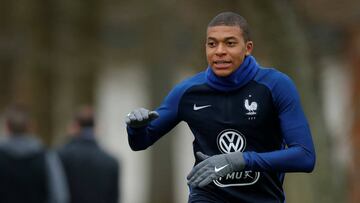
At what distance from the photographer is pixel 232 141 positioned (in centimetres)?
745

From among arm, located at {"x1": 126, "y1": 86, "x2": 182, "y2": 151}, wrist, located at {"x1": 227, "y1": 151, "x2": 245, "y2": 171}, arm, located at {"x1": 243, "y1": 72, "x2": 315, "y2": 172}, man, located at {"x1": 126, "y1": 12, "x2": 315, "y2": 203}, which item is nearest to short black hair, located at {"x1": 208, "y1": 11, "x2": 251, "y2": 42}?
man, located at {"x1": 126, "y1": 12, "x2": 315, "y2": 203}

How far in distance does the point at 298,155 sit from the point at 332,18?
10.2m

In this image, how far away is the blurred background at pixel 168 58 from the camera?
532 inches

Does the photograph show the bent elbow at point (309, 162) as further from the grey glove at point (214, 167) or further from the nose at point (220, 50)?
the nose at point (220, 50)

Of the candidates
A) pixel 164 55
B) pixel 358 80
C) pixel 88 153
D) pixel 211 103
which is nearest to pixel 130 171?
pixel 164 55

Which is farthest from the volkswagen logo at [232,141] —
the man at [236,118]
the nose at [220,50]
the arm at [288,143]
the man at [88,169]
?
the man at [88,169]

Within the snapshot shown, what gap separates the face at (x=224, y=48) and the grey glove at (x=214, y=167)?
0.59 m

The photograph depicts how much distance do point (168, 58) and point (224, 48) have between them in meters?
18.2

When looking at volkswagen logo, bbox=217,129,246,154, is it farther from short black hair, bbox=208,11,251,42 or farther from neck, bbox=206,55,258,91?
short black hair, bbox=208,11,251,42

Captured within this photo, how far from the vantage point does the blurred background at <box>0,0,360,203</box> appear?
13.5m

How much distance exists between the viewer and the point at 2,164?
12461 millimetres

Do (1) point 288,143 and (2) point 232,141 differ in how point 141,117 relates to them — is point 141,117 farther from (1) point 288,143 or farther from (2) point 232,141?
(1) point 288,143

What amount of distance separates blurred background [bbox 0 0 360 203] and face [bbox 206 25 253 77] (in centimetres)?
597

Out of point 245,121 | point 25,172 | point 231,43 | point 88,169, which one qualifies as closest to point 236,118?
point 245,121
